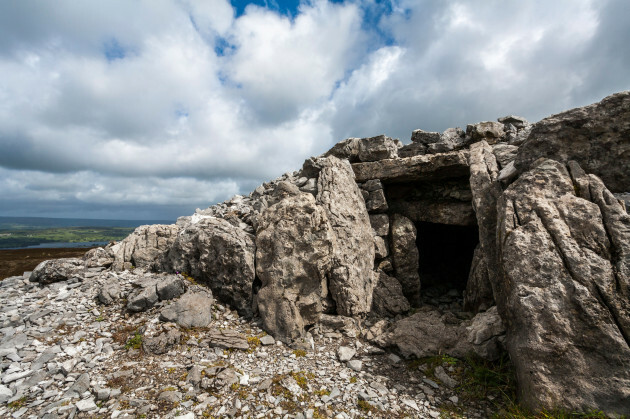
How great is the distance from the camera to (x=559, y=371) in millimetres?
6992

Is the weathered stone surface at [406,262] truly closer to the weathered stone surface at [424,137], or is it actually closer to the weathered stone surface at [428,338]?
the weathered stone surface at [428,338]

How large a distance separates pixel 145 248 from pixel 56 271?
377 cm

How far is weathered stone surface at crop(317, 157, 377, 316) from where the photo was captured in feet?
40.4

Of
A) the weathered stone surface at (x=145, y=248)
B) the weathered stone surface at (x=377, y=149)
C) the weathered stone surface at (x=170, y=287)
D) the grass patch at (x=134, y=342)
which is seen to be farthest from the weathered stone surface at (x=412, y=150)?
the grass patch at (x=134, y=342)

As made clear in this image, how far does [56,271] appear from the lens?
13.6m

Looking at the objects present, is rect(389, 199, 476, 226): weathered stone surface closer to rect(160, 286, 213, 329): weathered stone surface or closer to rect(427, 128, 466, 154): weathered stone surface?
rect(427, 128, 466, 154): weathered stone surface

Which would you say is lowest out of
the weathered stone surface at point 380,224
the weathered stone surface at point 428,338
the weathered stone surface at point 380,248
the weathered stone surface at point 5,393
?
the weathered stone surface at point 5,393

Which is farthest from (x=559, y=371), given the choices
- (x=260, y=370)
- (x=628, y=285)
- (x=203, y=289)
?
(x=203, y=289)

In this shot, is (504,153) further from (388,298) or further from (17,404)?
(17,404)

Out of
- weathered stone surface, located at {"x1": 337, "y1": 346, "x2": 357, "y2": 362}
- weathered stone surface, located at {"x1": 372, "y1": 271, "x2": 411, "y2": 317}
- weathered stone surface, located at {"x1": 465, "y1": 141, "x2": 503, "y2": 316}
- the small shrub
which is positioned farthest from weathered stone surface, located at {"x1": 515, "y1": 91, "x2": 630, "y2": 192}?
the small shrub

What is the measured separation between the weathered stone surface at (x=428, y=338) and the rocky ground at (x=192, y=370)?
420 mm

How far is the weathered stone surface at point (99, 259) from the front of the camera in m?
14.6

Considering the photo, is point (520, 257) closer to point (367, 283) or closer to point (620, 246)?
point (620, 246)

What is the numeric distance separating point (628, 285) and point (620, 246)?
3.50 ft
